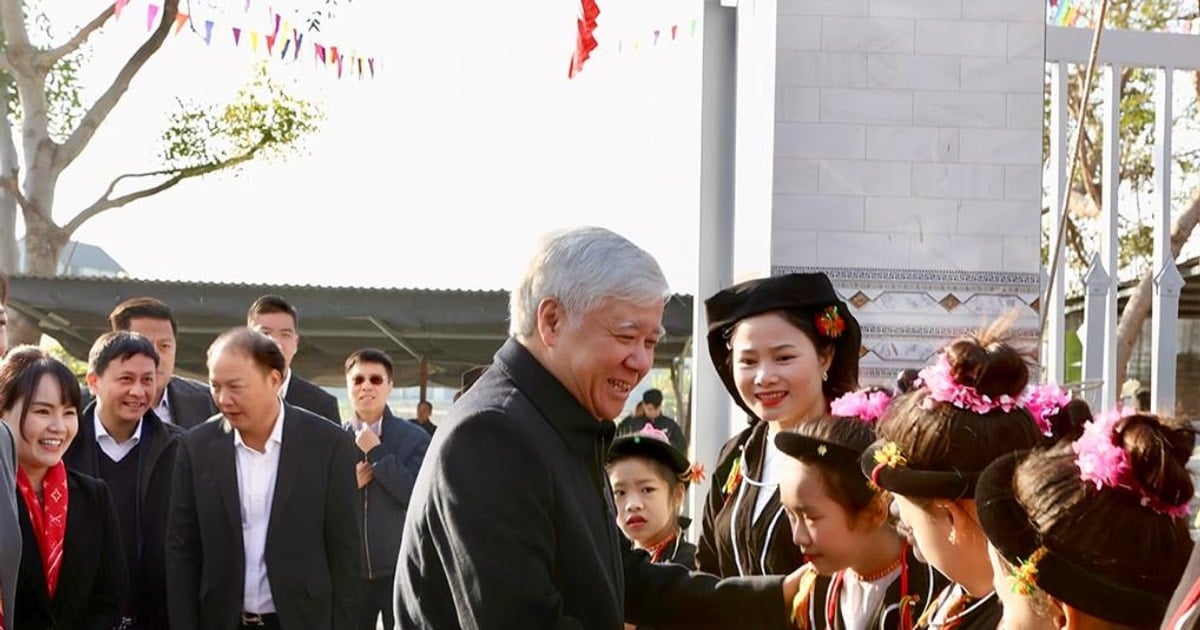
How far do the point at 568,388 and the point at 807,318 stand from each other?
109cm

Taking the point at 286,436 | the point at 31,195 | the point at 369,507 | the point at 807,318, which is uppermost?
the point at 31,195

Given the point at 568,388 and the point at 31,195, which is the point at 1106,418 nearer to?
the point at 568,388

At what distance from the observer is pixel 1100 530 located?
2158mm

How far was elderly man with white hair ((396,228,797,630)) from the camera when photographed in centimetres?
237

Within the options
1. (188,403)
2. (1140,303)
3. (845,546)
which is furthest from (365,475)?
(1140,303)

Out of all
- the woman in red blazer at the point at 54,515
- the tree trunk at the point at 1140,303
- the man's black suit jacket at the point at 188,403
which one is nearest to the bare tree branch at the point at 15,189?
the tree trunk at the point at 1140,303

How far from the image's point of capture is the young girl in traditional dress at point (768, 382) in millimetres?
3404

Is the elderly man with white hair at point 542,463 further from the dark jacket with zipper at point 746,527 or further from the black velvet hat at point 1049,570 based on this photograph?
the dark jacket with zipper at point 746,527

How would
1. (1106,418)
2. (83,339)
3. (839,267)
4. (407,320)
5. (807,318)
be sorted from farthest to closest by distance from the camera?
(83,339) < (407,320) < (839,267) < (807,318) < (1106,418)

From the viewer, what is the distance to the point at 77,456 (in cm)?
524

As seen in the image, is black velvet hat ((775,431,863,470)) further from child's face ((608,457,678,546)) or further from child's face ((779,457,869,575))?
child's face ((608,457,678,546))

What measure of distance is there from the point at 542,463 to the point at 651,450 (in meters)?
2.16

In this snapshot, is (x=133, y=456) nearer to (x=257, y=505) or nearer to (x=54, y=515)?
(x=257, y=505)

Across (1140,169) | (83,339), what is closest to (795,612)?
(83,339)
